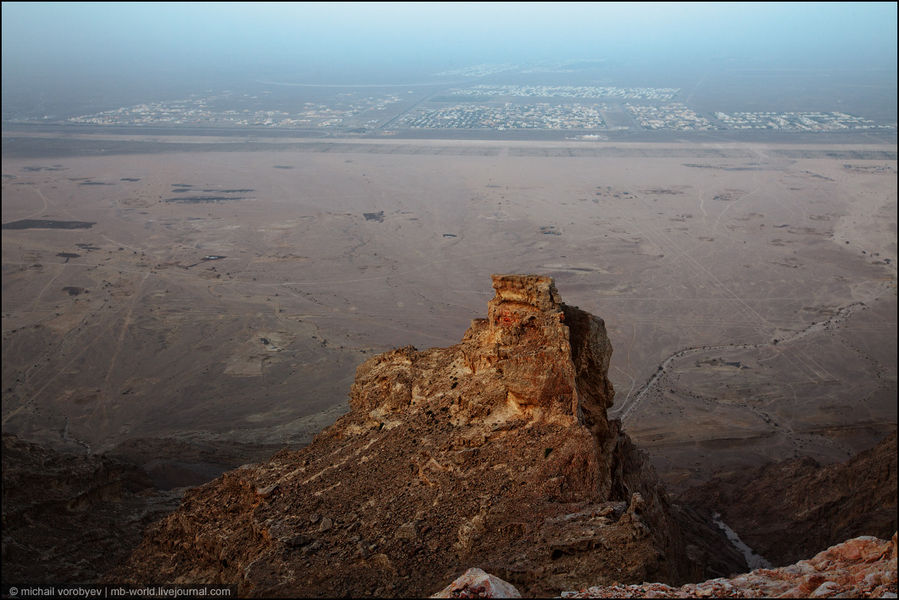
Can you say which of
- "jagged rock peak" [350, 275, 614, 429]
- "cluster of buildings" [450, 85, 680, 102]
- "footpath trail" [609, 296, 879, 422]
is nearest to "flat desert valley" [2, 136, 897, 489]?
"footpath trail" [609, 296, 879, 422]

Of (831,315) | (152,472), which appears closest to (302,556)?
(152,472)

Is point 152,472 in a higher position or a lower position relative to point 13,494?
lower

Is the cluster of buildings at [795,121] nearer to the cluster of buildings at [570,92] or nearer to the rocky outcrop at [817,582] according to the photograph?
the cluster of buildings at [570,92]

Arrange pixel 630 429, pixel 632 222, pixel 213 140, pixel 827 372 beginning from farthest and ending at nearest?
pixel 213 140, pixel 632 222, pixel 827 372, pixel 630 429

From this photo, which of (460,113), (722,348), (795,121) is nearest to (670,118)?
(795,121)

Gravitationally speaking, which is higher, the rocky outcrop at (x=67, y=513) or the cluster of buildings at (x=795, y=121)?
the cluster of buildings at (x=795, y=121)

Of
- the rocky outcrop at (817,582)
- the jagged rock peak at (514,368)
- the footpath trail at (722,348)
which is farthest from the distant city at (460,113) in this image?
the rocky outcrop at (817,582)

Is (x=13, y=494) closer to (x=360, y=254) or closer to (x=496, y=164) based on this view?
(x=360, y=254)
